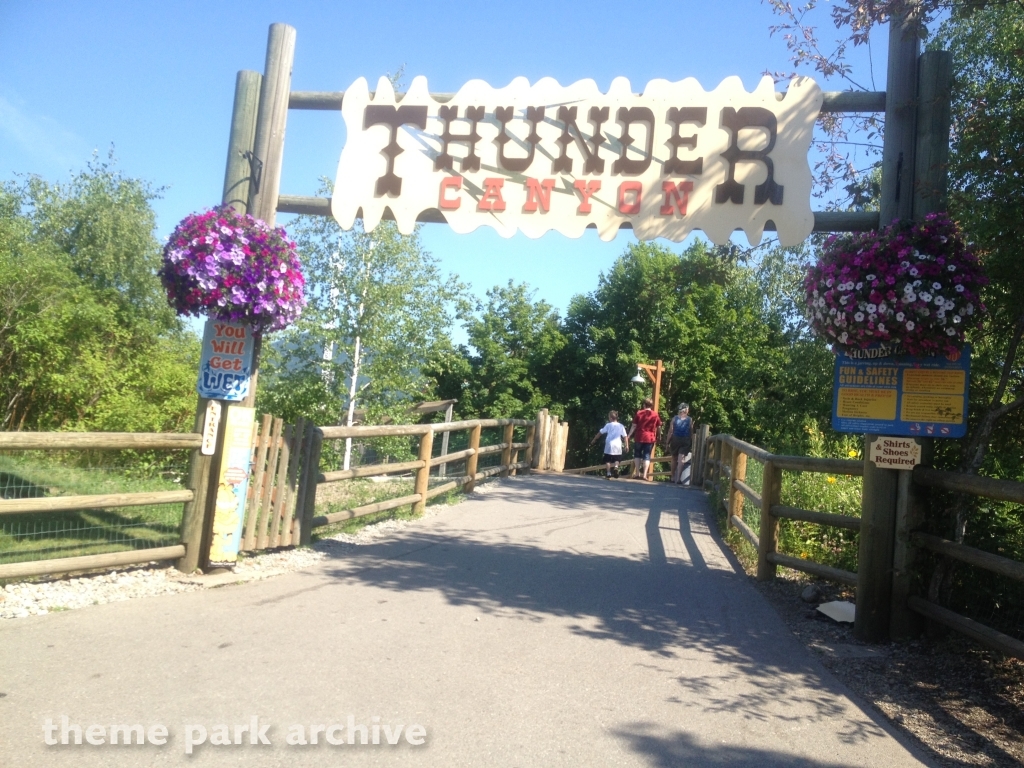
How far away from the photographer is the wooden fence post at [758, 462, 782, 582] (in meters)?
7.95

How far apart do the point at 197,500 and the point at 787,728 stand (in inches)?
182

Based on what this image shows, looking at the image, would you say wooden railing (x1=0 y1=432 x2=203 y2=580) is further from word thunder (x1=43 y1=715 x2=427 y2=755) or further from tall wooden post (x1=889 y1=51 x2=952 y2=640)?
tall wooden post (x1=889 y1=51 x2=952 y2=640)

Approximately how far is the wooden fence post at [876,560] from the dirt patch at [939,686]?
5.8 inches

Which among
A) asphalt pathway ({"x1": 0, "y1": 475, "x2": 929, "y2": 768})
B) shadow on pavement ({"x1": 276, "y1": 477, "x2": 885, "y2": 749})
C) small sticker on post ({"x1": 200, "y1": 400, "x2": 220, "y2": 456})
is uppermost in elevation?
small sticker on post ({"x1": 200, "y1": 400, "x2": 220, "y2": 456})

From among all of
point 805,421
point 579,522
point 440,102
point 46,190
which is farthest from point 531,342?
point 440,102

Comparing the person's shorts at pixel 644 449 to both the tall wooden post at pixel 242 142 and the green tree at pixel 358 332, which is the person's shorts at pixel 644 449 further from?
the tall wooden post at pixel 242 142

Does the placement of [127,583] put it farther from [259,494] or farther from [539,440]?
[539,440]

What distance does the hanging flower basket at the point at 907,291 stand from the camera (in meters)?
5.50

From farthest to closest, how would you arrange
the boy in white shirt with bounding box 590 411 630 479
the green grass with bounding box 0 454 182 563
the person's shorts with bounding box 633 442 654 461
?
1. the boy in white shirt with bounding box 590 411 630 479
2. the person's shorts with bounding box 633 442 654 461
3. the green grass with bounding box 0 454 182 563

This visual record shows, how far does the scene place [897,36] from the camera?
261 inches

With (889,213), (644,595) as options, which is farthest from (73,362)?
(889,213)

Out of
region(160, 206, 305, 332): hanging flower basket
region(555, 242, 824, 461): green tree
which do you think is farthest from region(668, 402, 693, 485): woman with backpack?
region(160, 206, 305, 332): hanging flower basket

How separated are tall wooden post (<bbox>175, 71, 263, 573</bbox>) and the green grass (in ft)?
0.93

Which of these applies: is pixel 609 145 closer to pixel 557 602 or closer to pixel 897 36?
pixel 897 36
